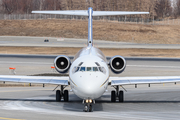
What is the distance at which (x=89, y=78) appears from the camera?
16.4 metres

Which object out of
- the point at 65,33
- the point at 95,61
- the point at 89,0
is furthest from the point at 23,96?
the point at 89,0

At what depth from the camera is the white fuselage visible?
16047 mm

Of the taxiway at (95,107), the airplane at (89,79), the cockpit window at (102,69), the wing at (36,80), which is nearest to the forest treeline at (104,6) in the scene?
the taxiway at (95,107)

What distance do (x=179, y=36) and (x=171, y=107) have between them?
89.4 meters

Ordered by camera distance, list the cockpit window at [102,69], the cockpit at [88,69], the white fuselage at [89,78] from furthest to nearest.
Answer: the cockpit window at [102,69] → the cockpit at [88,69] → the white fuselage at [89,78]

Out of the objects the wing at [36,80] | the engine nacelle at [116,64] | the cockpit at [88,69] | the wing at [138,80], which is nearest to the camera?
the cockpit at [88,69]

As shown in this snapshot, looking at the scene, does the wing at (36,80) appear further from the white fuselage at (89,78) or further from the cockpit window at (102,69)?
the cockpit window at (102,69)

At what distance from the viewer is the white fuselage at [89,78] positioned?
16047 millimetres

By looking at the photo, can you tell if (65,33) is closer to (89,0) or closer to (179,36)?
(179,36)

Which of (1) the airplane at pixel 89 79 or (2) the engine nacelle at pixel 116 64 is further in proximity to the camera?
(2) the engine nacelle at pixel 116 64

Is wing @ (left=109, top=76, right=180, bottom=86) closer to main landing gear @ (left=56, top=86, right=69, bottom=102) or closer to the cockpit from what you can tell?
the cockpit

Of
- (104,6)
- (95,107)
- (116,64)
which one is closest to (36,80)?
(95,107)

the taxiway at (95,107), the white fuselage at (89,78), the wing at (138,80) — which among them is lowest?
the taxiway at (95,107)

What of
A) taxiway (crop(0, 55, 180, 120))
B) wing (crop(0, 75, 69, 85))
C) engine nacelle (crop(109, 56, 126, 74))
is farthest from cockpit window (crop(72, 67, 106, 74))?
engine nacelle (crop(109, 56, 126, 74))
